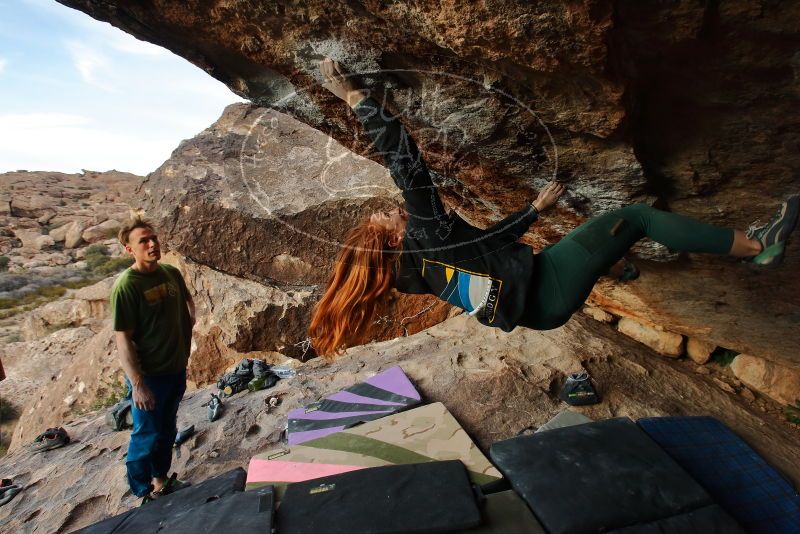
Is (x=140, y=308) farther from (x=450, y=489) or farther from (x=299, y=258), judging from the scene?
(x=299, y=258)

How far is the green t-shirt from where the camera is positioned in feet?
8.43

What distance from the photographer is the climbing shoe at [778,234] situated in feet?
6.28

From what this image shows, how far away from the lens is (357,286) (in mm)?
2297

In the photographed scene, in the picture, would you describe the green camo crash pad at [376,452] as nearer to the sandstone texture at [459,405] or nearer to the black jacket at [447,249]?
the sandstone texture at [459,405]

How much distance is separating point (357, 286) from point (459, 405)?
4.32 feet

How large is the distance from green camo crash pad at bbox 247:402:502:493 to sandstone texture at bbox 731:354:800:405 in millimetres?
2856

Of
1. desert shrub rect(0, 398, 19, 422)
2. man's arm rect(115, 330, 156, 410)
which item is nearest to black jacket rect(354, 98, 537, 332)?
man's arm rect(115, 330, 156, 410)

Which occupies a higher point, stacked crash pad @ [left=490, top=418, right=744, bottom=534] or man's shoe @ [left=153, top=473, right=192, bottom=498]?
stacked crash pad @ [left=490, top=418, right=744, bottom=534]

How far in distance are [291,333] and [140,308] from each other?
3.11 metres

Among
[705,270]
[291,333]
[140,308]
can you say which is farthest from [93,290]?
[705,270]

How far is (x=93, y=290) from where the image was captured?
469 inches

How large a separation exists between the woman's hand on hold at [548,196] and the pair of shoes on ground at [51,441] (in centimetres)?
446

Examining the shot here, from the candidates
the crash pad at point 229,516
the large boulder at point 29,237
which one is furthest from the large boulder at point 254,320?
the large boulder at point 29,237

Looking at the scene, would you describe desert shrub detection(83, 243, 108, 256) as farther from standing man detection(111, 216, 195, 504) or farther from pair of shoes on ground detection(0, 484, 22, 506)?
standing man detection(111, 216, 195, 504)
